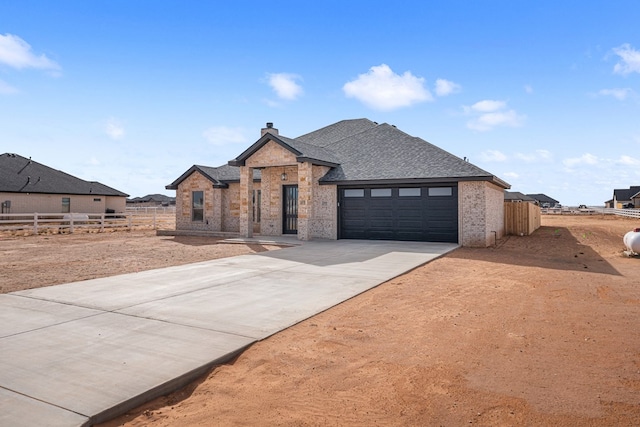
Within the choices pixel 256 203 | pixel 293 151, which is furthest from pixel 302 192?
pixel 256 203

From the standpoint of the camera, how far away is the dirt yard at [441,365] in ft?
12.1

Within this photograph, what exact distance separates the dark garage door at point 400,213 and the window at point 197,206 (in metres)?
10.6

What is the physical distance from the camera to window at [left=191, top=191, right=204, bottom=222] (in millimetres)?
25797

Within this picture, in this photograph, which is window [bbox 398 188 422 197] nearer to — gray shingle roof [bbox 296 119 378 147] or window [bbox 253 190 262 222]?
gray shingle roof [bbox 296 119 378 147]

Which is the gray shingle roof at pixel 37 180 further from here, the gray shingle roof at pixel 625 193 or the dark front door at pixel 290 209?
the gray shingle roof at pixel 625 193

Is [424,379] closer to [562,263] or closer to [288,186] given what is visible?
→ [562,263]

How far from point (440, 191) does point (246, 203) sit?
9732mm

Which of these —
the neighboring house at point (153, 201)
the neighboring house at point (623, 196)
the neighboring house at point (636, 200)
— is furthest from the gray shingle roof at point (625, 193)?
the neighboring house at point (153, 201)

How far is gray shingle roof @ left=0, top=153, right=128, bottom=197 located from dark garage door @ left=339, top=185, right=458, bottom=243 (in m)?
28.8

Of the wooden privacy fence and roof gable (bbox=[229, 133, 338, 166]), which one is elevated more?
roof gable (bbox=[229, 133, 338, 166])

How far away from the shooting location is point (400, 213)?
60.7 feet

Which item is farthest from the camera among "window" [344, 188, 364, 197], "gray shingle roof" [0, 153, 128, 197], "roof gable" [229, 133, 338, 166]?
"gray shingle roof" [0, 153, 128, 197]

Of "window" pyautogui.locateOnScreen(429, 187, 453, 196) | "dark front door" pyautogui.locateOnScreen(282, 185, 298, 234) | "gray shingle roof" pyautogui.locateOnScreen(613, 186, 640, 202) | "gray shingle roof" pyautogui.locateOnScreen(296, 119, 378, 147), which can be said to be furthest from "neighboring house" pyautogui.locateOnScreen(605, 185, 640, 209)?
"dark front door" pyautogui.locateOnScreen(282, 185, 298, 234)

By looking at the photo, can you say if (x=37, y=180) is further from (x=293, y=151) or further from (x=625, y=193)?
(x=625, y=193)
